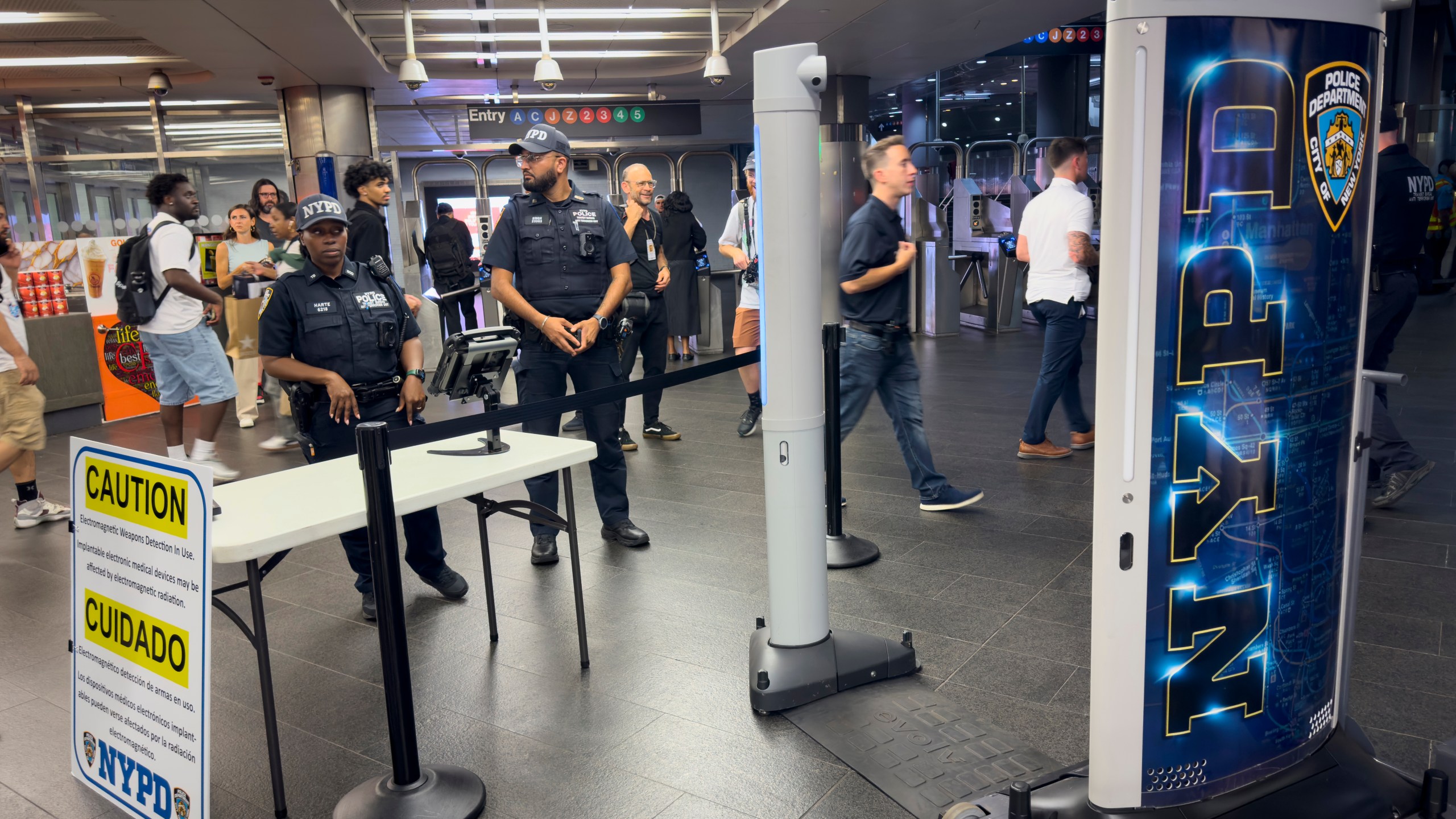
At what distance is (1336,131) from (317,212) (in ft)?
9.42

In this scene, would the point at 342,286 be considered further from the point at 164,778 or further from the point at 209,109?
the point at 209,109

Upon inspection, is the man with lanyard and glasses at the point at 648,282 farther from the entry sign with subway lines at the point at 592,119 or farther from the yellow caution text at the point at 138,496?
the entry sign with subway lines at the point at 592,119

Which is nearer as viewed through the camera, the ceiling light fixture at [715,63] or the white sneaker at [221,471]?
the white sneaker at [221,471]

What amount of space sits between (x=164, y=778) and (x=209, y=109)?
11.4 metres

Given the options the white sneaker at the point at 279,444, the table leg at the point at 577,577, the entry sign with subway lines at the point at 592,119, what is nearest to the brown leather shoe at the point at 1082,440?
the table leg at the point at 577,577

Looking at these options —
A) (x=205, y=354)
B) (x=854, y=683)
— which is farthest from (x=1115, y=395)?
(x=205, y=354)

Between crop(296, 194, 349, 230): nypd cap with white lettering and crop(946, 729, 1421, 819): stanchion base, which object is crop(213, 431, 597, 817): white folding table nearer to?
crop(296, 194, 349, 230): nypd cap with white lettering

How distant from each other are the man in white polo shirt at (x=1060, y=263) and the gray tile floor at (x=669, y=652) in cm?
52

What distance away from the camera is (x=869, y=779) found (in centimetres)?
226

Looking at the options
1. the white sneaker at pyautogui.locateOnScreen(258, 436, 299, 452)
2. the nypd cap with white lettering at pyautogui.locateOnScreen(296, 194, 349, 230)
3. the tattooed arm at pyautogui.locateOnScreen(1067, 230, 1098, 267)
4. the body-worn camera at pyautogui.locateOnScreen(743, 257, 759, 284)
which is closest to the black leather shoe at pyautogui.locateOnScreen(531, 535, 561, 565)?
the nypd cap with white lettering at pyautogui.locateOnScreen(296, 194, 349, 230)

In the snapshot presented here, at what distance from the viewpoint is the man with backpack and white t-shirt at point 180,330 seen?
5035 millimetres

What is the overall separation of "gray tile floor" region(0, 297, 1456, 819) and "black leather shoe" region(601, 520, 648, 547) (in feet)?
0.21

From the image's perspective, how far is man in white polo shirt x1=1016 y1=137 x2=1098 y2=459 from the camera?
4.78 meters

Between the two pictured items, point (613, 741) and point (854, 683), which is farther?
point (854, 683)
